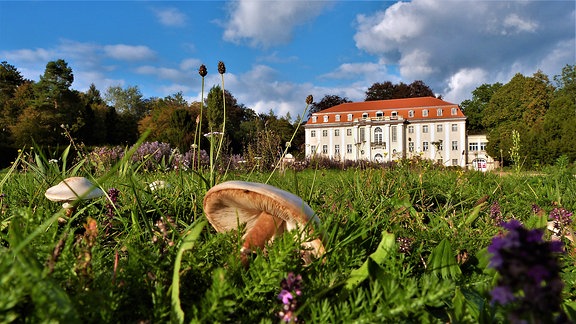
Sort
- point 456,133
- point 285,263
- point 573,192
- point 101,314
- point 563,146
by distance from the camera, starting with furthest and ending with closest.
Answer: point 456,133 → point 563,146 → point 573,192 → point 285,263 → point 101,314

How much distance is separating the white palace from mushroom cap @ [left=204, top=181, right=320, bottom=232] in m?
41.6

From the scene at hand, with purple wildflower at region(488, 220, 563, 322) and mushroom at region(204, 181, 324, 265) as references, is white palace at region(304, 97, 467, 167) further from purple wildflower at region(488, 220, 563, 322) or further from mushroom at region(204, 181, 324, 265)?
purple wildflower at region(488, 220, 563, 322)

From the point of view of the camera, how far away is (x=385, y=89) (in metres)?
53.0

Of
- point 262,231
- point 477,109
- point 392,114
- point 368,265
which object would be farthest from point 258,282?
point 477,109

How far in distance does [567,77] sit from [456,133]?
13.5m

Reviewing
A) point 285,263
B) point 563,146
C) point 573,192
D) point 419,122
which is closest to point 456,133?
point 419,122

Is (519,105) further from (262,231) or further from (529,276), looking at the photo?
(529,276)

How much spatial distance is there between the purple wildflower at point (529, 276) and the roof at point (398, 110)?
4610 cm

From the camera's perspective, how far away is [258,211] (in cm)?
144

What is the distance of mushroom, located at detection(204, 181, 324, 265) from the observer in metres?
1.05

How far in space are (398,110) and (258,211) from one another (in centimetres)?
4690

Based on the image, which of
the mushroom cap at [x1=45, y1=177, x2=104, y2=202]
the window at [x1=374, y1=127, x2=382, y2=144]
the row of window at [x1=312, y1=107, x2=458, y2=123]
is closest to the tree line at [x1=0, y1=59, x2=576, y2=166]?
the row of window at [x1=312, y1=107, x2=458, y2=123]

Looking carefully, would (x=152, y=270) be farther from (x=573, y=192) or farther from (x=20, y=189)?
(x=573, y=192)

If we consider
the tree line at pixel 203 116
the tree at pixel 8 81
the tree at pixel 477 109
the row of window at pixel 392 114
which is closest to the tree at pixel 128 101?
the tree line at pixel 203 116
